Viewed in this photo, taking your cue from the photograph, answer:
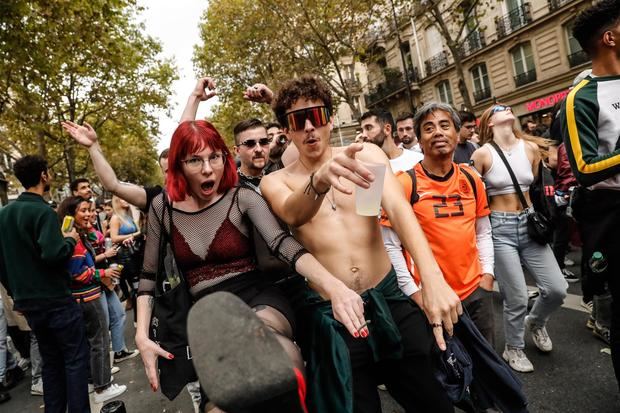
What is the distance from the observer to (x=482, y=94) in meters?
22.9

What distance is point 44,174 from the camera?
11.3 feet

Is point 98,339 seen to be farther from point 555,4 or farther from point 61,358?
point 555,4

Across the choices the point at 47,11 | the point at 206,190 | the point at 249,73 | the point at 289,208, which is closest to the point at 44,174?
the point at 206,190

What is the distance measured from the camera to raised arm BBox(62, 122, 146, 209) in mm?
2464

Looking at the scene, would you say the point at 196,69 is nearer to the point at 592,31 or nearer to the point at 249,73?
the point at 249,73

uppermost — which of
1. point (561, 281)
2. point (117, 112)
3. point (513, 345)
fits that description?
point (117, 112)

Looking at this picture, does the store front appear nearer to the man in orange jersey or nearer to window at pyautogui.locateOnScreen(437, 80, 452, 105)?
window at pyautogui.locateOnScreen(437, 80, 452, 105)

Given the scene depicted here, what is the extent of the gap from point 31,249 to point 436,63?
26426 millimetres

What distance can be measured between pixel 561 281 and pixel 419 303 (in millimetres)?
1850

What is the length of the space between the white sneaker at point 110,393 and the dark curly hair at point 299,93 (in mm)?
3795

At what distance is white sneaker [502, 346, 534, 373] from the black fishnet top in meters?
2.60

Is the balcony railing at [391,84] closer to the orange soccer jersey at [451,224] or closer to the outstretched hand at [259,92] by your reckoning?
the orange soccer jersey at [451,224]

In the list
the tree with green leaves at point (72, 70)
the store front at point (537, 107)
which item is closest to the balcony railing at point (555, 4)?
the store front at point (537, 107)

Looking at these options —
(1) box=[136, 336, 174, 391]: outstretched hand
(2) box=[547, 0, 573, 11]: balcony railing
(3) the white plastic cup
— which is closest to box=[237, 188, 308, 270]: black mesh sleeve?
(3) the white plastic cup
